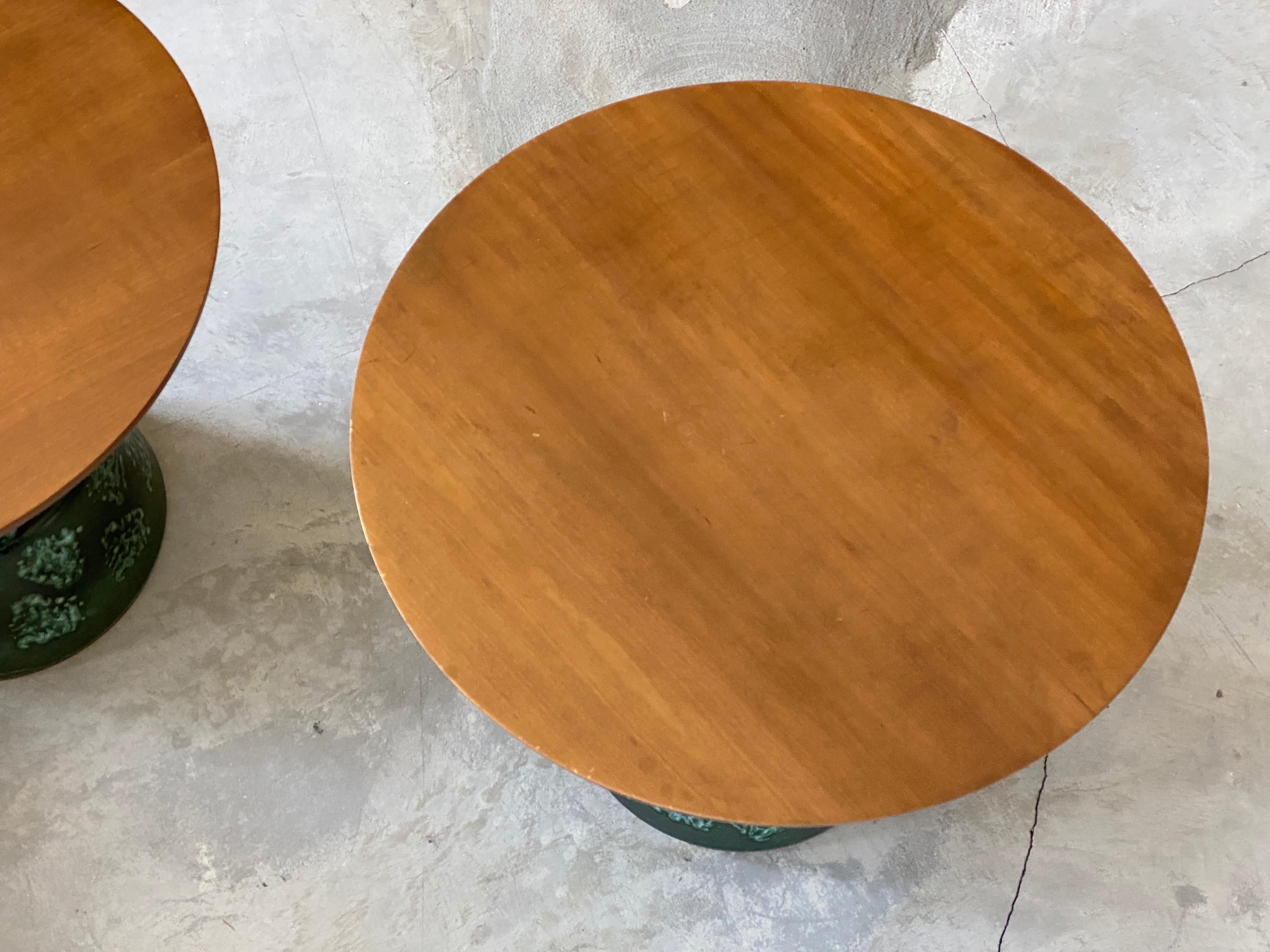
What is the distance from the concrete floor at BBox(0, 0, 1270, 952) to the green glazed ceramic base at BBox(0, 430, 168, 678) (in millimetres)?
58

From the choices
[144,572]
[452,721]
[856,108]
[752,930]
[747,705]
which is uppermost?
[856,108]

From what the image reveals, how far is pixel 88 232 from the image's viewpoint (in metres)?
1.26

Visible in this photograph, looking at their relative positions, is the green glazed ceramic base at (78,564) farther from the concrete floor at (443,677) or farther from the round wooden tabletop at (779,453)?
the round wooden tabletop at (779,453)

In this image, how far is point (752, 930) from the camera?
1651 mm

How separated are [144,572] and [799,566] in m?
1.25

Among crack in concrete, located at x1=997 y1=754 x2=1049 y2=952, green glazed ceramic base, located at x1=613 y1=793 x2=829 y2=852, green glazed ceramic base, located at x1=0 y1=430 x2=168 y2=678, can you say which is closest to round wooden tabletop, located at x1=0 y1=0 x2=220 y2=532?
green glazed ceramic base, located at x1=0 y1=430 x2=168 y2=678

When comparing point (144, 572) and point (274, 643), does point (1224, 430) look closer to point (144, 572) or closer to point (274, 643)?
point (274, 643)

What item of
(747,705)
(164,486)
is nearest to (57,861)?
(164,486)

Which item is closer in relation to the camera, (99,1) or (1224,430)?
(99,1)

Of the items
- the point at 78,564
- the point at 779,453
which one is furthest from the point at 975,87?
the point at 78,564

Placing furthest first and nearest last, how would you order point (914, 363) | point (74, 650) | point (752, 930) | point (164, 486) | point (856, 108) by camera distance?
point (164, 486), point (74, 650), point (752, 930), point (856, 108), point (914, 363)

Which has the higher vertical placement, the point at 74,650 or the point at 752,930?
the point at 74,650

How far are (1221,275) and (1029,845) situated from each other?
1.25 meters

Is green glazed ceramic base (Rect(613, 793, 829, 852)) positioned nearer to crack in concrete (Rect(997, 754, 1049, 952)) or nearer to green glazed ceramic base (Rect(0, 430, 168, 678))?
crack in concrete (Rect(997, 754, 1049, 952))
